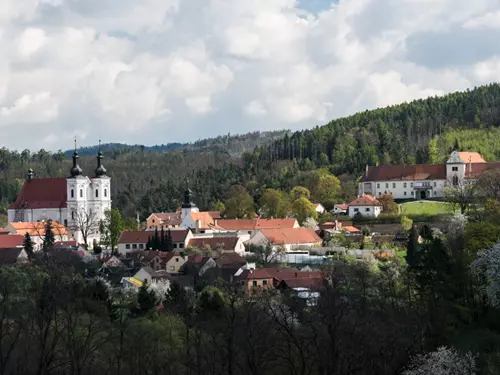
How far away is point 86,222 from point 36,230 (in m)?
5.41

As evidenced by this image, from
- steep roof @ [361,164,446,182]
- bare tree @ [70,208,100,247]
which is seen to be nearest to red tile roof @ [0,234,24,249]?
bare tree @ [70,208,100,247]

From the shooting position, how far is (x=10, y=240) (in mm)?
65438

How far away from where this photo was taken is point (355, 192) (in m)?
87.4

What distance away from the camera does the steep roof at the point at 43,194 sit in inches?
3179

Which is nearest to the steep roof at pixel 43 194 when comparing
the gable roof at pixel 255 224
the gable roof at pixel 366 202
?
the gable roof at pixel 255 224

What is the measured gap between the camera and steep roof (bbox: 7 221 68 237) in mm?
70750

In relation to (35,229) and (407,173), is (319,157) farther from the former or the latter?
(35,229)

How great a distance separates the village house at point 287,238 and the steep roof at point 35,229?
15.9 metres

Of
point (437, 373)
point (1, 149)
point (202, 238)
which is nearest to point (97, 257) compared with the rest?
point (202, 238)

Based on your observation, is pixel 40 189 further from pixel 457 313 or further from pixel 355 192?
pixel 457 313

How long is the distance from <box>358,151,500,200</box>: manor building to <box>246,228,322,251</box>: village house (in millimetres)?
20863

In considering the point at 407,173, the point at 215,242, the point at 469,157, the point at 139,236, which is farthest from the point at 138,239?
the point at 469,157

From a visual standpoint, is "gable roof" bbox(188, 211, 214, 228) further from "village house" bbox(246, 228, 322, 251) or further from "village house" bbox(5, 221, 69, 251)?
"village house" bbox(5, 221, 69, 251)

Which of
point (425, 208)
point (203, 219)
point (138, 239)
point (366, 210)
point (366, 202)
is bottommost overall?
point (138, 239)
